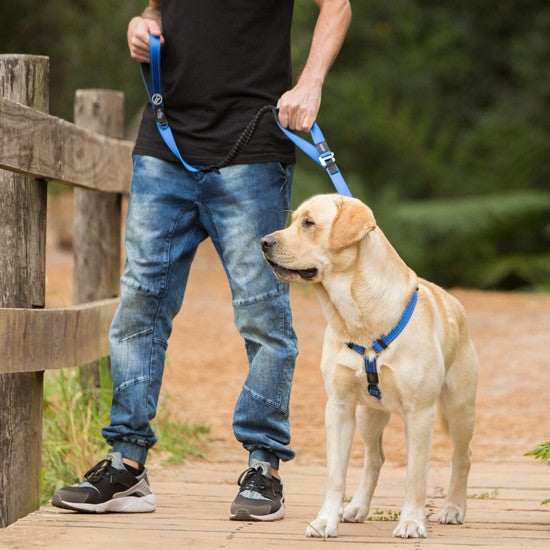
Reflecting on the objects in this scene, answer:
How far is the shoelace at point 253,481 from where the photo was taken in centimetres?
396

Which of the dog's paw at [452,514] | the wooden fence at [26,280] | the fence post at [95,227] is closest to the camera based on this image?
the wooden fence at [26,280]

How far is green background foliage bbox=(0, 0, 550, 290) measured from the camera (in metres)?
14.4

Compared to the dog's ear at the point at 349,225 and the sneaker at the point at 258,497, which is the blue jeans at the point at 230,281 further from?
the dog's ear at the point at 349,225

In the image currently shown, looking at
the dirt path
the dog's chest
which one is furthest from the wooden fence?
the dirt path

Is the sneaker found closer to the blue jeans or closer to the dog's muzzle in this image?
the blue jeans

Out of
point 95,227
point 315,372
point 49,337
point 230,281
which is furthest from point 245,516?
point 315,372

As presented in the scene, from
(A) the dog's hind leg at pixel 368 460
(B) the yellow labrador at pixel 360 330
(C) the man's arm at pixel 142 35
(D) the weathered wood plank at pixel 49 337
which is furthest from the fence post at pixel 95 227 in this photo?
(B) the yellow labrador at pixel 360 330

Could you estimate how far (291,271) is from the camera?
367 centimetres

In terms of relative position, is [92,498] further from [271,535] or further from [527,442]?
[527,442]

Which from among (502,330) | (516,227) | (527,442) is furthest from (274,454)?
(516,227)

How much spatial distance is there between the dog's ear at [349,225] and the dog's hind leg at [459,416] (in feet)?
2.45

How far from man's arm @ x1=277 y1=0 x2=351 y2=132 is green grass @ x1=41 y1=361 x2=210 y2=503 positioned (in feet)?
6.14

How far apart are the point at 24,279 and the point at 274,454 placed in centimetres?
119

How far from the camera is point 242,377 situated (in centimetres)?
828
